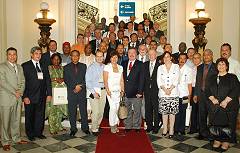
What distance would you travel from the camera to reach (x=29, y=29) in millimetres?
8305

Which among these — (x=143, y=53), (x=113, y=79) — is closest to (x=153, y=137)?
(x=113, y=79)

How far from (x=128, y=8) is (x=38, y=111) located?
12393 millimetres

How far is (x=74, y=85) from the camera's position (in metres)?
5.96

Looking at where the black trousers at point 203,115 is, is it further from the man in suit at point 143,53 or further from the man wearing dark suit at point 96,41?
the man wearing dark suit at point 96,41

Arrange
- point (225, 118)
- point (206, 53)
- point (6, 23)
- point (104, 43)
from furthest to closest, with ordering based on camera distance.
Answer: point (6, 23)
point (104, 43)
point (206, 53)
point (225, 118)

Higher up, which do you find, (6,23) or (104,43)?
(6,23)

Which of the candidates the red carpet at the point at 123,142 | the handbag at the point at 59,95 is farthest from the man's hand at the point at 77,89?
the red carpet at the point at 123,142

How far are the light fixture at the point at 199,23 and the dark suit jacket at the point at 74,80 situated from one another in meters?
3.13

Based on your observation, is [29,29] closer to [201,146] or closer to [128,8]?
[201,146]

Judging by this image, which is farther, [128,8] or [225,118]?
[128,8]

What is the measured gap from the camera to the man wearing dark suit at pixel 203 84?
5.70m

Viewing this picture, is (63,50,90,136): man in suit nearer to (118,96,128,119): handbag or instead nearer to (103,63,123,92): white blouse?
(103,63,123,92): white blouse

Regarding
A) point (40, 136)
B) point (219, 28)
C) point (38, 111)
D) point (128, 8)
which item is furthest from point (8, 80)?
point (128, 8)

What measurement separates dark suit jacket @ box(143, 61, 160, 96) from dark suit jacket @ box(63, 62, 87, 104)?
1.18 m
